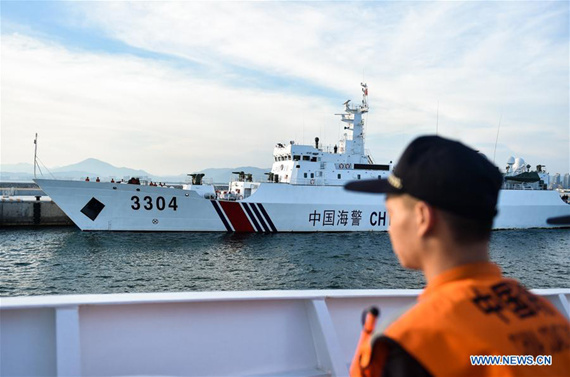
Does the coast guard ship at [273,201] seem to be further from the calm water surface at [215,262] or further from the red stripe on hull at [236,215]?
the calm water surface at [215,262]

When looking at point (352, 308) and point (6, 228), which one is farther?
point (6, 228)

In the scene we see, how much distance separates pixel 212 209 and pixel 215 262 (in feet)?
18.8

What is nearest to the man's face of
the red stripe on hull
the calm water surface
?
the calm water surface

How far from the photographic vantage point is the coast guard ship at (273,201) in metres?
18.0

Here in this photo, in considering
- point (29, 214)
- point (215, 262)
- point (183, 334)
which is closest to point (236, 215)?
point (215, 262)

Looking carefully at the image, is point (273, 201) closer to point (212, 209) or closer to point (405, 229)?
point (212, 209)

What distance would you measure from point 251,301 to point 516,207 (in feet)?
82.4

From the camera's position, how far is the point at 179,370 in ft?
6.70

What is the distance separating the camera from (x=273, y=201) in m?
19.2

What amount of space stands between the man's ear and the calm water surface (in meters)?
9.73

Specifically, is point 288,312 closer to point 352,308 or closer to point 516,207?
point 352,308

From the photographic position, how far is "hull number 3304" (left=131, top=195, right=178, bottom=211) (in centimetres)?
1806

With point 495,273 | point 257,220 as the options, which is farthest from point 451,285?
point 257,220

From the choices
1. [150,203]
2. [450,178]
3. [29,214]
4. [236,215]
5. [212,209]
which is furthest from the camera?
[29,214]
